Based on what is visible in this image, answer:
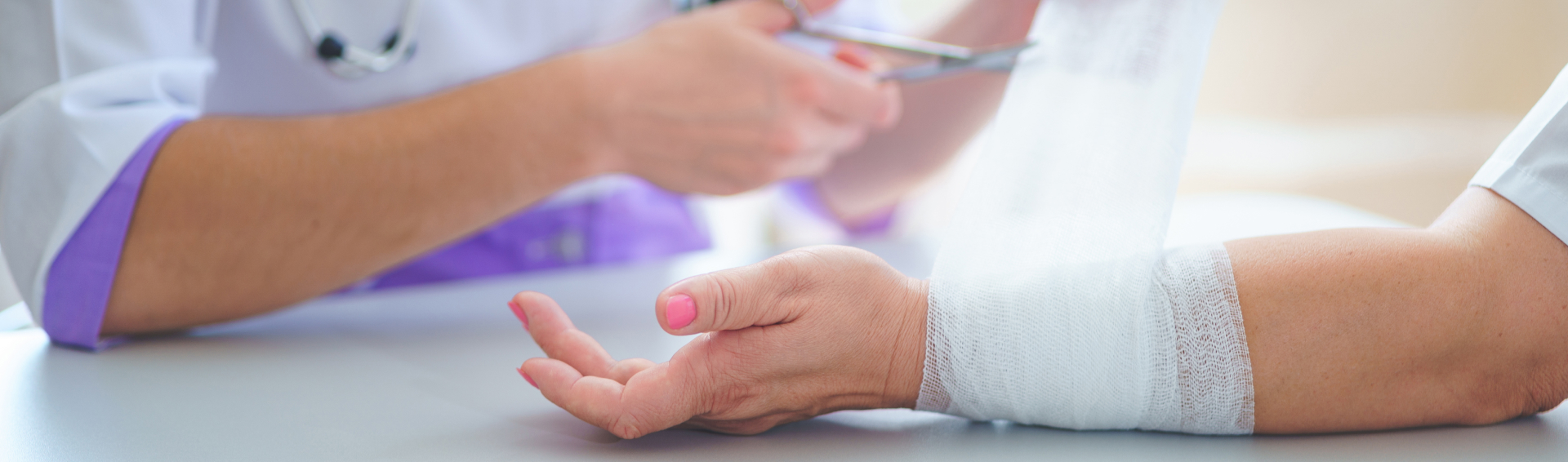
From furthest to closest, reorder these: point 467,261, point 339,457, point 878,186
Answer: point 878,186 → point 467,261 → point 339,457

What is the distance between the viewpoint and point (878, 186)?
126 cm

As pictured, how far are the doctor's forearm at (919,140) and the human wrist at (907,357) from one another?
0.69 meters

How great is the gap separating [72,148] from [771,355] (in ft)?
1.68

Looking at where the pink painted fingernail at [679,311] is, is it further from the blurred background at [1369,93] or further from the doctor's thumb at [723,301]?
the blurred background at [1369,93]

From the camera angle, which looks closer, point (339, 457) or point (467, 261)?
point (339, 457)

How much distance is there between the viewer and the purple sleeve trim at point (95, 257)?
0.61 m

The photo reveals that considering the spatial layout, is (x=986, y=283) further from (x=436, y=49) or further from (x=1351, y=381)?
(x=436, y=49)

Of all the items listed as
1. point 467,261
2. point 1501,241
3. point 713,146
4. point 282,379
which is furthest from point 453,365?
point 1501,241

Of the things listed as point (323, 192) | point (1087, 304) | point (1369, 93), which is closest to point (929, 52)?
point (1087, 304)

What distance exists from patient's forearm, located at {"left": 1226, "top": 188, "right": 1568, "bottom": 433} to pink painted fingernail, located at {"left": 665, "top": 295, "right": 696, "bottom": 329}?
274 millimetres

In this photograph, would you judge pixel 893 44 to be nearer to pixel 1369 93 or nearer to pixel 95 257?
pixel 95 257

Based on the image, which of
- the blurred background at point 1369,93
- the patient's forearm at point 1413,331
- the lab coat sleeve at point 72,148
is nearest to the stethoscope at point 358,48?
the lab coat sleeve at point 72,148

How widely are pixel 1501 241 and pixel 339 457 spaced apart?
58 centimetres

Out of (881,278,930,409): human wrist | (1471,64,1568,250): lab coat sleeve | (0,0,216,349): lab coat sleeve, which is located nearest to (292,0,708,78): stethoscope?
(0,0,216,349): lab coat sleeve
